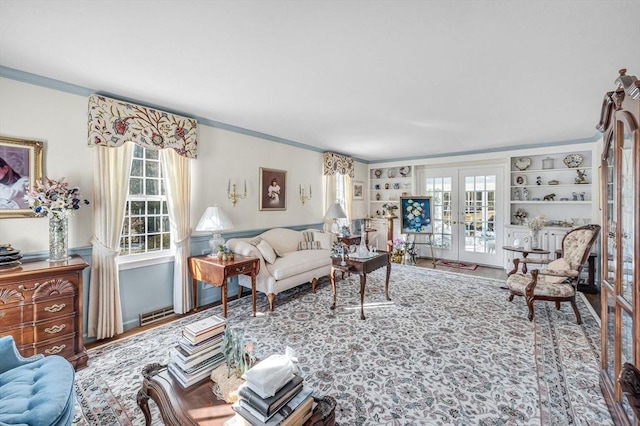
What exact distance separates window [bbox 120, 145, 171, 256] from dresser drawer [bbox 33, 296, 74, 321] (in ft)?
2.95

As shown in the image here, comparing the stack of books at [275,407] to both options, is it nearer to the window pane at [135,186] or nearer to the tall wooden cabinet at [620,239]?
the tall wooden cabinet at [620,239]

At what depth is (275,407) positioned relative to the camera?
1257 mm

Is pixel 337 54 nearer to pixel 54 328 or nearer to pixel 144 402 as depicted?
pixel 144 402

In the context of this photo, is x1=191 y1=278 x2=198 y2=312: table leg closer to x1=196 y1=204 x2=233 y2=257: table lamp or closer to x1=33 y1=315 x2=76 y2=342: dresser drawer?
x1=196 y1=204 x2=233 y2=257: table lamp

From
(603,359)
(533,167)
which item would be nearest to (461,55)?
(603,359)

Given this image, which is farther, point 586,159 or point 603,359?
point 586,159

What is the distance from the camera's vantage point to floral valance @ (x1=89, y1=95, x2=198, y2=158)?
115 inches

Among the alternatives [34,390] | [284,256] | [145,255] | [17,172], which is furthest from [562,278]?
[17,172]

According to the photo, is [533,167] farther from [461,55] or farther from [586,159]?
[461,55]

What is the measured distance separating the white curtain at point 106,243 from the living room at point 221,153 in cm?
7

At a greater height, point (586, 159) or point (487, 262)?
point (586, 159)

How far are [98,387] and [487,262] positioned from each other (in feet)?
22.1

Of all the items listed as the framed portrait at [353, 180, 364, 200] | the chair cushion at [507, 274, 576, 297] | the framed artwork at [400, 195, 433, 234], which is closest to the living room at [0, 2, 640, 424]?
the framed portrait at [353, 180, 364, 200]

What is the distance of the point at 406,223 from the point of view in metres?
6.70
